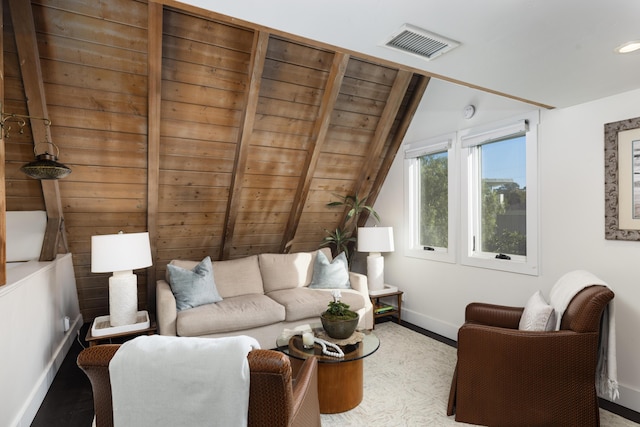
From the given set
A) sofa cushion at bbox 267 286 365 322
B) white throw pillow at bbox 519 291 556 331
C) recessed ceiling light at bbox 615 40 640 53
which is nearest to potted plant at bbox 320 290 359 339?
sofa cushion at bbox 267 286 365 322

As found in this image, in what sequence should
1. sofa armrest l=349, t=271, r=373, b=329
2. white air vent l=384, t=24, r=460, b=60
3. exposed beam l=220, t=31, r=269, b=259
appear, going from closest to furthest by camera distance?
1. white air vent l=384, t=24, r=460, b=60
2. exposed beam l=220, t=31, r=269, b=259
3. sofa armrest l=349, t=271, r=373, b=329

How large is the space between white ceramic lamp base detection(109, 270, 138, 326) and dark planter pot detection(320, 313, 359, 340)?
1603 millimetres

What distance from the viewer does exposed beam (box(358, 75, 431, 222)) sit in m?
3.93

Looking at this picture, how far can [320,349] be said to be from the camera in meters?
2.48

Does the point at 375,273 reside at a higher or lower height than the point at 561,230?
Answer: lower

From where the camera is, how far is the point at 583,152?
8.82ft

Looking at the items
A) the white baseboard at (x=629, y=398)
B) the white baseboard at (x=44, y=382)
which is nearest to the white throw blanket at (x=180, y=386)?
the white baseboard at (x=44, y=382)

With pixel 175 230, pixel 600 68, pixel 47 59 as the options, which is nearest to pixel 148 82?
pixel 47 59

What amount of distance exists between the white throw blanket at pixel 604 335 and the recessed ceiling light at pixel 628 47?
125cm

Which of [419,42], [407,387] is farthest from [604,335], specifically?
[419,42]

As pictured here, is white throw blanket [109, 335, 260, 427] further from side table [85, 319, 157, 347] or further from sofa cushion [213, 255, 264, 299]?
sofa cushion [213, 255, 264, 299]

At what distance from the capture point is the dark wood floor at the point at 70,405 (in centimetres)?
230

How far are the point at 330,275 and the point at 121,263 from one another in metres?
2.02

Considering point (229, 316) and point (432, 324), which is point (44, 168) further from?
point (432, 324)
